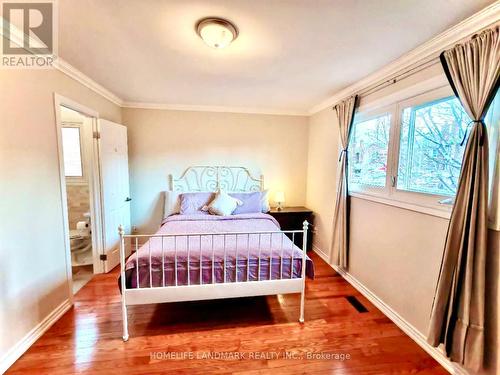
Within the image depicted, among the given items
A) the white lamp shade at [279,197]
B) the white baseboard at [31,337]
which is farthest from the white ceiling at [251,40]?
the white baseboard at [31,337]

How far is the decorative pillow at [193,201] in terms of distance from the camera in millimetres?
3641

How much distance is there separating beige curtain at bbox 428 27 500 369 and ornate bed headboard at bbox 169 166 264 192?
2921mm

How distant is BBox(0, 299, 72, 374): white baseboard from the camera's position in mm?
1688

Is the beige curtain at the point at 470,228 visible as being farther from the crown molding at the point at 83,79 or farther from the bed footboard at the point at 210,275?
the crown molding at the point at 83,79

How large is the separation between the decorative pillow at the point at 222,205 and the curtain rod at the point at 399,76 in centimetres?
226

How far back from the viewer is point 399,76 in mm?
2244

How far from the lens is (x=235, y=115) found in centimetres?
409

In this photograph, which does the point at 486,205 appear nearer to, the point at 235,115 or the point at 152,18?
the point at 152,18

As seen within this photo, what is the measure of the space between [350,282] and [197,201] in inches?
95.7

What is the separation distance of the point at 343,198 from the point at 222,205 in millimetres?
1711

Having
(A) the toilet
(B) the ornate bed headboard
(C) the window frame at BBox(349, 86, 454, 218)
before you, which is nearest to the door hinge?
(C) the window frame at BBox(349, 86, 454, 218)

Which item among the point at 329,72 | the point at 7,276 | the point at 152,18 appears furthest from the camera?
the point at 329,72

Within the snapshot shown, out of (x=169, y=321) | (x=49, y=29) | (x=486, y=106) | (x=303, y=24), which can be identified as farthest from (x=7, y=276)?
(x=486, y=106)

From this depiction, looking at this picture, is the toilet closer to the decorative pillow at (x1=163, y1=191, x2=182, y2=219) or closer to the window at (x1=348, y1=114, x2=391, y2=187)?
the decorative pillow at (x1=163, y1=191, x2=182, y2=219)
